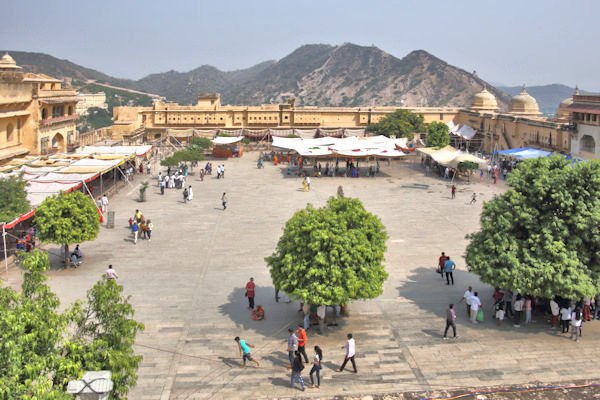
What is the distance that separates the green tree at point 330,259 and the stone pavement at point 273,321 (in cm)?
113

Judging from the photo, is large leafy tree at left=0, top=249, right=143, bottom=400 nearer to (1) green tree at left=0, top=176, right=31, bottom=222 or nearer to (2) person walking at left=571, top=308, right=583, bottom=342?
(2) person walking at left=571, top=308, right=583, bottom=342

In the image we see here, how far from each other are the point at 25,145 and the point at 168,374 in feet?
79.9

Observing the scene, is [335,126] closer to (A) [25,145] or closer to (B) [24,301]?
(A) [25,145]

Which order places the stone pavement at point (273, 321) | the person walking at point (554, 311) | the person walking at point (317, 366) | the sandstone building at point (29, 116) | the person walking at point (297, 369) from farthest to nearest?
the sandstone building at point (29, 116) < the person walking at point (554, 311) < the stone pavement at point (273, 321) < the person walking at point (317, 366) < the person walking at point (297, 369)

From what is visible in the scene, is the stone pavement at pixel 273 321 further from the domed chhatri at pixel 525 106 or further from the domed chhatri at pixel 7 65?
the domed chhatri at pixel 525 106

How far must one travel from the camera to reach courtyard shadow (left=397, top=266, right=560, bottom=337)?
40.8ft

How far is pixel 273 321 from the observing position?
12.6 m

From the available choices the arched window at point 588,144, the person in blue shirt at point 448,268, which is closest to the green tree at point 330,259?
the person in blue shirt at point 448,268

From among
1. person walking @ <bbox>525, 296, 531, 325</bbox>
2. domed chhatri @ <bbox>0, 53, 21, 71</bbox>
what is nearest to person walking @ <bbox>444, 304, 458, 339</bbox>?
person walking @ <bbox>525, 296, 531, 325</bbox>

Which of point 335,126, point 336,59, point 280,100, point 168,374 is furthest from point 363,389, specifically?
point 336,59

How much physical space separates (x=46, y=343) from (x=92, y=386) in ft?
2.48

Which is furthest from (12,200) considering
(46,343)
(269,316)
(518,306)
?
(518,306)

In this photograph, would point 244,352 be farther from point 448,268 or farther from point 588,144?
point 588,144

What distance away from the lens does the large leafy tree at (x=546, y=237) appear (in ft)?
38.1
